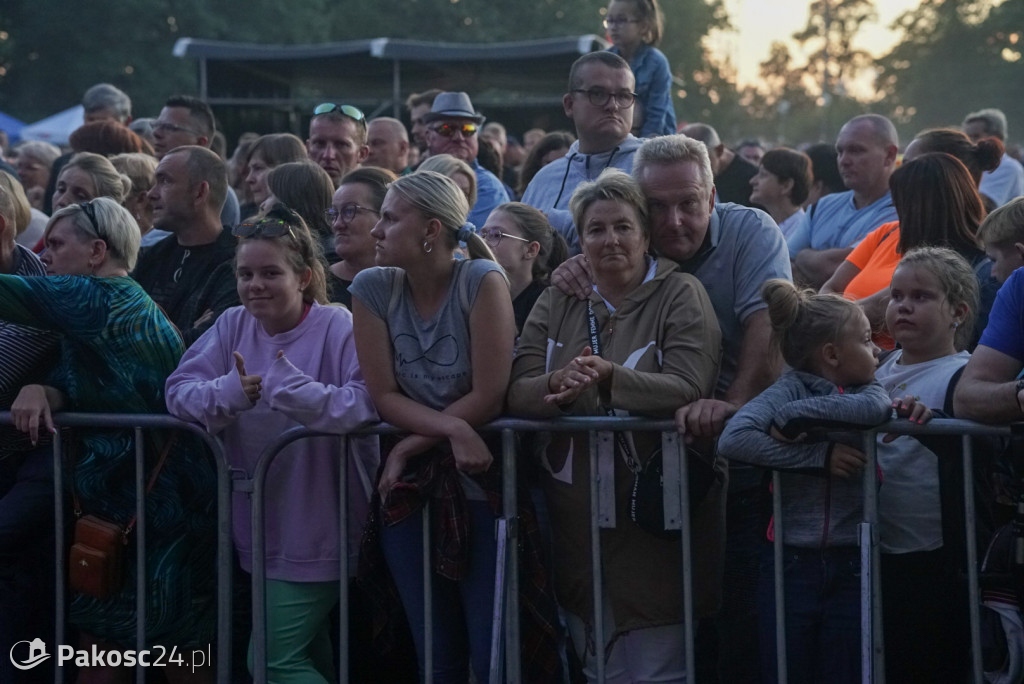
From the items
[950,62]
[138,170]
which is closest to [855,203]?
[138,170]

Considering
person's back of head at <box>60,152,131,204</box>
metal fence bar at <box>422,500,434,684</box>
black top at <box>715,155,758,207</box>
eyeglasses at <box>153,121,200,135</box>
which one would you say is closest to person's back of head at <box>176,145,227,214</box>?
person's back of head at <box>60,152,131,204</box>

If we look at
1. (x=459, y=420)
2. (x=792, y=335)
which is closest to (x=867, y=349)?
(x=792, y=335)

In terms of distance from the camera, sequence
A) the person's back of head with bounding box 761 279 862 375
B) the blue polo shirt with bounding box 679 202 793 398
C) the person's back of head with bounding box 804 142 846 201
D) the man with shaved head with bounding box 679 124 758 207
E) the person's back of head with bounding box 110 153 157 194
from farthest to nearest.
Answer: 1. the person's back of head with bounding box 804 142 846 201
2. the man with shaved head with bounding box 679 124 758 207
3. the person's back of head with bounding box 110 153 157 194
4. the blue polo shirt with bounding box 679 202 793 398
5. the person's back of head with bounding box 761 279 862 375

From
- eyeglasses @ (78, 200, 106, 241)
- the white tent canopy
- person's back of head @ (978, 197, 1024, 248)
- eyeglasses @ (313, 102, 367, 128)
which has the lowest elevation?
person's back of head @ (978, 197, 1024, 248)

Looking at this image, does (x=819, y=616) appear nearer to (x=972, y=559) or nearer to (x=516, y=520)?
(x=972, y=559)

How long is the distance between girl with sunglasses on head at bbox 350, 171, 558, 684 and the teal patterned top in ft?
2.42

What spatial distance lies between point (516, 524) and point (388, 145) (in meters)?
3.80

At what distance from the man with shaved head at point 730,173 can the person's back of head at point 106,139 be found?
12.4 feet

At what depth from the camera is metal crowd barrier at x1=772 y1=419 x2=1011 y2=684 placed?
139 inches

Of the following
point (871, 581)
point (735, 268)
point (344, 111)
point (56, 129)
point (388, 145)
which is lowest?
point (871, 581)

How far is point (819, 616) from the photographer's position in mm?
3693

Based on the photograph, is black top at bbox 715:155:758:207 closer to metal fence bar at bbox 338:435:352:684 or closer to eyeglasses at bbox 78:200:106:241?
eyeglasses at bbox 78:200:106:241

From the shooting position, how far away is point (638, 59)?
710 centimetres

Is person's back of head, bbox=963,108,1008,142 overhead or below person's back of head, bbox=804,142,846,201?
overhead
